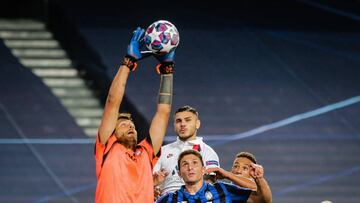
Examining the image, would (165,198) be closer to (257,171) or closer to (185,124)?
(257,171)

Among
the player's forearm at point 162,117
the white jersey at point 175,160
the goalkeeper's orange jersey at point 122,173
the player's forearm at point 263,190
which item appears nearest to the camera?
the goalkeeper's orange jersey at point 122,173

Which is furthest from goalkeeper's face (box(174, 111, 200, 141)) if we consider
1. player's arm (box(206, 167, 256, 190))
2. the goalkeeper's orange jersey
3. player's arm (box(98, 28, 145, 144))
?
player's arm (box(98, 28, 145, 144))

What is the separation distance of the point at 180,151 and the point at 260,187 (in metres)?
0.88

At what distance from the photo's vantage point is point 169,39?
15.4 feet

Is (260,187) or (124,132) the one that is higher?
(124,132)

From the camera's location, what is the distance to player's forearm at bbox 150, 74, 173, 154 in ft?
14.9

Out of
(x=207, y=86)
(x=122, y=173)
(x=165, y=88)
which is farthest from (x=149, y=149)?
(x=207, y=86)

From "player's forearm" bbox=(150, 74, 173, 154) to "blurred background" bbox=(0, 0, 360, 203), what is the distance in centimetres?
277

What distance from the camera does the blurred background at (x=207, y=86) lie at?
7344mm

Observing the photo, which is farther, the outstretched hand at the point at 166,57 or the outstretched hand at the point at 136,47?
the outstretched hand at the point at 166,57

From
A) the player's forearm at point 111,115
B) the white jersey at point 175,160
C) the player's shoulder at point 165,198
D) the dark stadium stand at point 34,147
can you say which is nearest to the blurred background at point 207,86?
the dark stadium stand at point 34,147

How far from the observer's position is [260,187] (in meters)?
4.46

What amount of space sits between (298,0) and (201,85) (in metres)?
1.51

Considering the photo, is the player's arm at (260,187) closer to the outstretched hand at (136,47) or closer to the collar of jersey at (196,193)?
the collar of jersey at (196,193)
